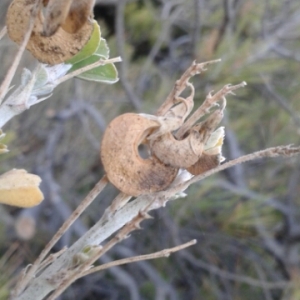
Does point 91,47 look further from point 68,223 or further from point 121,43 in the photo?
point 121,43

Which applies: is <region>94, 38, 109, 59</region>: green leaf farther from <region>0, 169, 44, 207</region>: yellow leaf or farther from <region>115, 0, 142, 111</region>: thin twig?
<region>115, 0, 142, 111</region>: thin twig

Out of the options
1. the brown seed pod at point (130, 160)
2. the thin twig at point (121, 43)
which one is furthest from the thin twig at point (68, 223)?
the thin twig at point (121, 43)

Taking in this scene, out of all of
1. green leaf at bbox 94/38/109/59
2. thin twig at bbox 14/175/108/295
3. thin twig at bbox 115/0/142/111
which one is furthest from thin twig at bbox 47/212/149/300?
thin twig at bbox 115/0/142/111

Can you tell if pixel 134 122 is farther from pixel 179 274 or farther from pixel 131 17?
pixel 131 17

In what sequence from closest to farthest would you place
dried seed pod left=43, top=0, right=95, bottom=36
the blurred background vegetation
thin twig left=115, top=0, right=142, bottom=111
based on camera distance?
dried seed pod left=43, top=0, right=95, bottom=36 < thin twig left=115, top=0, right=142, bottom=111 < the blurred background vegetation

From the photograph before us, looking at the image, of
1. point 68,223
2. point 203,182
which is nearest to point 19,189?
point 68,223

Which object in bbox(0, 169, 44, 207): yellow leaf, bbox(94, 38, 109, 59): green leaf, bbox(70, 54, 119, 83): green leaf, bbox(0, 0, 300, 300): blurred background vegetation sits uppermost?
bbox(94, 38, 109, 59): green leaf
